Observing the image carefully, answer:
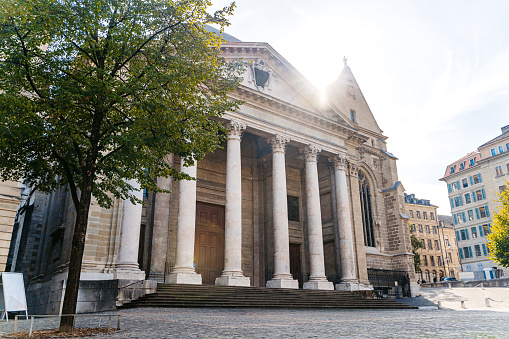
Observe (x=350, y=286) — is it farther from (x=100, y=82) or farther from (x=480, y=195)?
(x=480, y=195)

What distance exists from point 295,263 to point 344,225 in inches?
209

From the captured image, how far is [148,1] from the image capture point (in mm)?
10328

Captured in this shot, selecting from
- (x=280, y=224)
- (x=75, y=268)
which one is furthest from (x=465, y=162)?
(x=75, y=268)

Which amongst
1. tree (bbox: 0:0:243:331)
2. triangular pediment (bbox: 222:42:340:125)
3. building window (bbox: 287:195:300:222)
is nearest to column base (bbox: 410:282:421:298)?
building window (bbox: 287:195:300:222)

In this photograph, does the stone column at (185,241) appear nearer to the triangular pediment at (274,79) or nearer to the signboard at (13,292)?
the signboard at (13,292)

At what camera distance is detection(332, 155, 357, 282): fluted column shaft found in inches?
945

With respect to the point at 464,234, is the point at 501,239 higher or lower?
lower

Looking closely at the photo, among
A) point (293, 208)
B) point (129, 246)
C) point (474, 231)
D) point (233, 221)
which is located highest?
point (474, 231)

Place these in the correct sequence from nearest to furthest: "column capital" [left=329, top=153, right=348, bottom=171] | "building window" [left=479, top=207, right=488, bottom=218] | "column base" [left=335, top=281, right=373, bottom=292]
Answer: "column base" [left=335, top=281, right=373, bottom=292]
"column capital" [left=329, top=153, right=348, bottom=171]
"building window" [left=479, top=207, right=488, bottom=218]

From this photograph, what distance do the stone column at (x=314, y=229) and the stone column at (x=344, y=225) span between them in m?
1.77

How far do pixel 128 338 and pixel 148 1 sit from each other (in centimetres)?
832

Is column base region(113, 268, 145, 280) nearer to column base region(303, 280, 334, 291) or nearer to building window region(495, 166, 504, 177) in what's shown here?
column base region(303, 280, 334, 291)

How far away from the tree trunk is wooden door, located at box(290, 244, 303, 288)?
2045 centimetres

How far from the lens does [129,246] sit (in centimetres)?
1681
